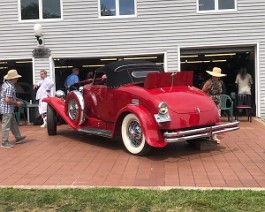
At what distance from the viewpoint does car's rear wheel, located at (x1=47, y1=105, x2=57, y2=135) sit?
1095cm

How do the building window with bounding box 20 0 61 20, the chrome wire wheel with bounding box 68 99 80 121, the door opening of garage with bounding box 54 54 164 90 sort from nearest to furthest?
the chrome wire wheel with bounding box 68 99 80 121 < the building window with bounding box 20 0 61 20 < the door opening of garage with bounding box 54 54 164 90

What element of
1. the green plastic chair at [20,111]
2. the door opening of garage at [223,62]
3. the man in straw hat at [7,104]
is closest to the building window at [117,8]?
the door opening of garage at [223,62]

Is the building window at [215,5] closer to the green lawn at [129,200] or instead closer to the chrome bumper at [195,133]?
the chrome bumper at [195,133]

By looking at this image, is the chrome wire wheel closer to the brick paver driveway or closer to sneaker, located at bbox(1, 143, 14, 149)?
the brick paver driveway

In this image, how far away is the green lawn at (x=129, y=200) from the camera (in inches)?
197

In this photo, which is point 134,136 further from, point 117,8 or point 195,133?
point 117,8

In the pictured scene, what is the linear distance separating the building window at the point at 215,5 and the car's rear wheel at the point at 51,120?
6.63 metres

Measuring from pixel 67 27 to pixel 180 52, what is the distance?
4.09m

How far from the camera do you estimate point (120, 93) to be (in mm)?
8633

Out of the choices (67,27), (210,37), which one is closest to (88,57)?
(67,27)

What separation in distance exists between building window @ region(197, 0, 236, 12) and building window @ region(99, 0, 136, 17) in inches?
93.9

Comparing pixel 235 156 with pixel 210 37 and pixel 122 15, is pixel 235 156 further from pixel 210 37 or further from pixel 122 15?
pixel 122 15

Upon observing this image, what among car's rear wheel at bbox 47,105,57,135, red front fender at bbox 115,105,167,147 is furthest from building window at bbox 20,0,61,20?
red front fender at bbox 115,105,167,147

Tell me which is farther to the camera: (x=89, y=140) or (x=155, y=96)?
(x=89, y=140)
